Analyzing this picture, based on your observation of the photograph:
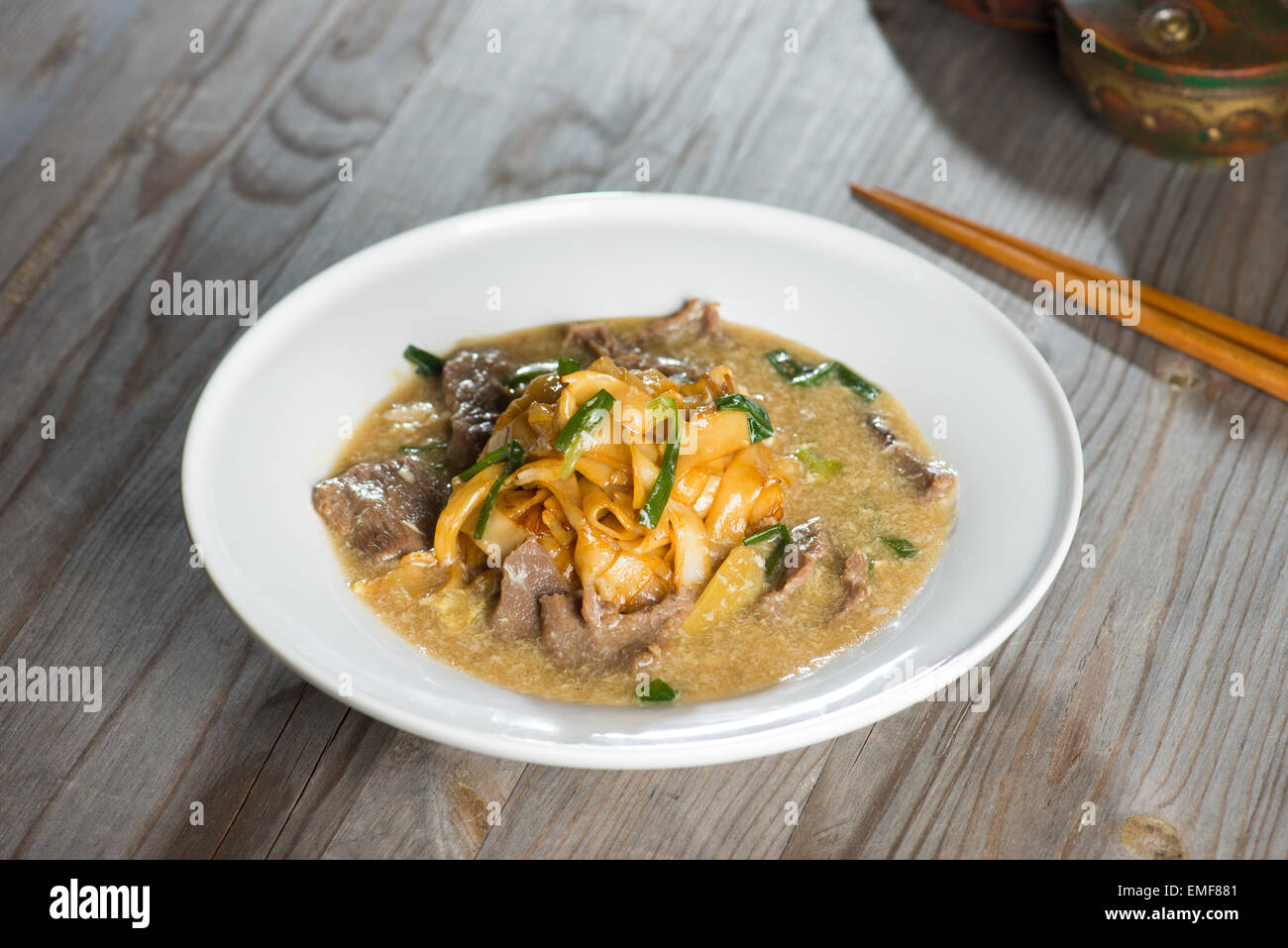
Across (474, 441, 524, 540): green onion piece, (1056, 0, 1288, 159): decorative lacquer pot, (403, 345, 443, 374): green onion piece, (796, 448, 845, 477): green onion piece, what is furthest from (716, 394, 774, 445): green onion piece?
(1056, 0, 1288, 159): decorative lacquer pot

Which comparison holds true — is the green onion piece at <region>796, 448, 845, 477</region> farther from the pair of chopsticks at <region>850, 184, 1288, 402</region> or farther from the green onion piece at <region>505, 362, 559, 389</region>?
the pair of chopsticks at <region>850, 184, 1288, 402</region>

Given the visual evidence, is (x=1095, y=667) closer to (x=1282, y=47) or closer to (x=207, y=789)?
(x=207, y=789)

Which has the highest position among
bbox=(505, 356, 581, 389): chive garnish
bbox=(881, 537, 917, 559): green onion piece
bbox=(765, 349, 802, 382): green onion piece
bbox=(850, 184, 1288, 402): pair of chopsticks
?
bbox=(505, 356, 581, 389): chive garnish

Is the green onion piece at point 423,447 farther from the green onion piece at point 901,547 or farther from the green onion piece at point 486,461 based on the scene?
the green onion piece at point 901,547

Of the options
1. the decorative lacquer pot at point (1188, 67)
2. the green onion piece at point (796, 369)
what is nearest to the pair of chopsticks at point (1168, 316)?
the decorative lacquer pot at point (1188, 67)

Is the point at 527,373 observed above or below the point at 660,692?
above

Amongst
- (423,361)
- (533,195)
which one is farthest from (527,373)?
(533,195)

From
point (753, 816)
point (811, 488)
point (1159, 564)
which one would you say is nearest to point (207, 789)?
point (753, 816)

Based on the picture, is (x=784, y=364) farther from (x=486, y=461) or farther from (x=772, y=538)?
(x=486, y=461)
